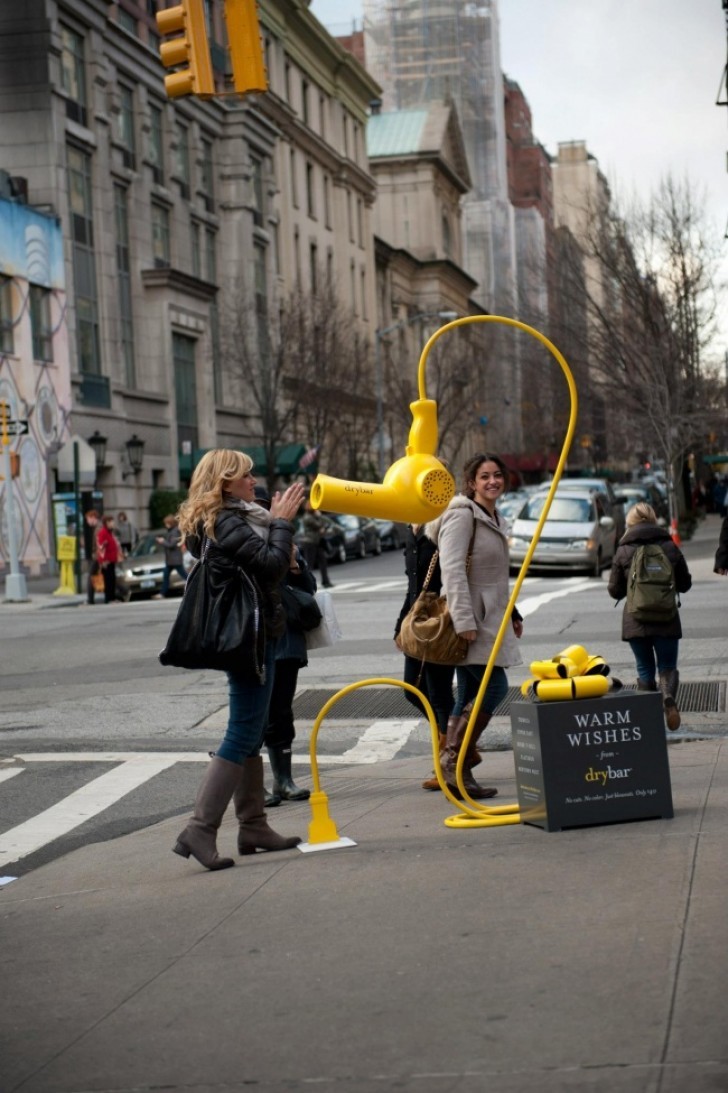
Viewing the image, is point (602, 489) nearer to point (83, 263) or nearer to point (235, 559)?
point (83, 263)

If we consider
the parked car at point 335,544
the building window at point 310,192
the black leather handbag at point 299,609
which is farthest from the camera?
the building window at point 310,192

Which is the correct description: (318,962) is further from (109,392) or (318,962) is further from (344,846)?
(109,392)

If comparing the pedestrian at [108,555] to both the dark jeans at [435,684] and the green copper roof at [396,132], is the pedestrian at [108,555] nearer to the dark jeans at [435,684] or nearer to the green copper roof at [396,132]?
the dark jeans at [435,684]

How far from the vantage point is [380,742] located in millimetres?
11898

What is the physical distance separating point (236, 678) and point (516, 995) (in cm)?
262

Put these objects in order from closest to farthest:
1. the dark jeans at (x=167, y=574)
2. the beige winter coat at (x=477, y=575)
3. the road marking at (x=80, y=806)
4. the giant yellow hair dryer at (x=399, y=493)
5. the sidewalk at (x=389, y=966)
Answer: the sidewalk at (x=389, y=966) → the giant yellow hair dryer at (x=399, y=493) → the beige winter coat at (x=477, y=575) → the road marking at (x=80, y=806) → the dark jeans at (x=167, y=574)

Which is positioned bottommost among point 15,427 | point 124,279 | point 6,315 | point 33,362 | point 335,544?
point 335,544

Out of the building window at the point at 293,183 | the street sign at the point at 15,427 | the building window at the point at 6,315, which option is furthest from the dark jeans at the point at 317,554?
the building window at the point at 293,183

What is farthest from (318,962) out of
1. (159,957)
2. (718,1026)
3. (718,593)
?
(718,593)

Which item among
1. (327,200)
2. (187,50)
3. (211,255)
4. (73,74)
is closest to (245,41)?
(187,50)

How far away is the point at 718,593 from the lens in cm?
2383

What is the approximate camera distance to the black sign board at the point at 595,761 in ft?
23.9

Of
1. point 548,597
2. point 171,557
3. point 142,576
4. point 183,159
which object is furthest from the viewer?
point 183,159

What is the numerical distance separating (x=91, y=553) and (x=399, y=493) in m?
25.8
